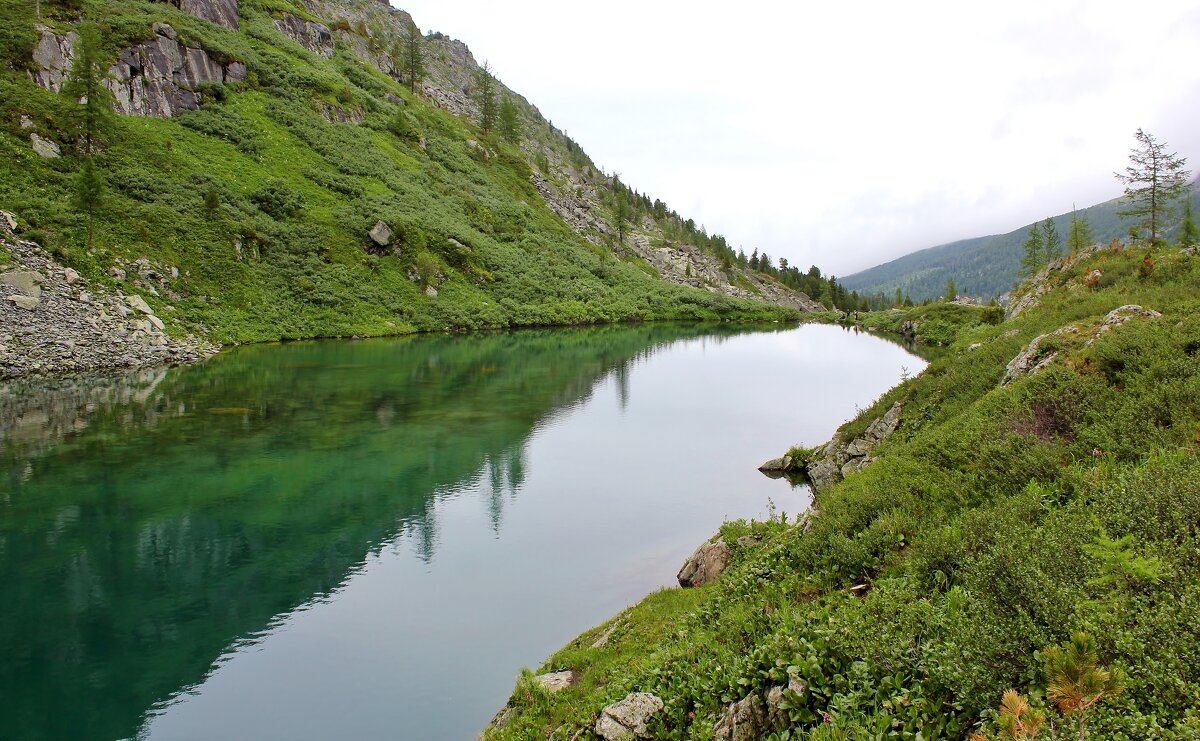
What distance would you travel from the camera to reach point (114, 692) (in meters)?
11.3

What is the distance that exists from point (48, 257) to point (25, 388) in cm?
1624

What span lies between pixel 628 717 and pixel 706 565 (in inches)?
280

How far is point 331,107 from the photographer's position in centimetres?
10544

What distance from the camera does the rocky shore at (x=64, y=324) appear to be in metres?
39.6

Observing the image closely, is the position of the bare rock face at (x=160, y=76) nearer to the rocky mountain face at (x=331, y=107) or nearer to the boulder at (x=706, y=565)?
the rocky mountain face at (x=331, y=107)

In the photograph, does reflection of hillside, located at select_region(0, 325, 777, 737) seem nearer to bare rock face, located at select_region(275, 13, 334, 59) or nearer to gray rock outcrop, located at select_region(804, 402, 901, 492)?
gray rock outcrop, located at select_region(804, 402, 901, 492)

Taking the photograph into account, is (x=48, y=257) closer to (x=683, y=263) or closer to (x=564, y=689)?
(x=564, y=689)

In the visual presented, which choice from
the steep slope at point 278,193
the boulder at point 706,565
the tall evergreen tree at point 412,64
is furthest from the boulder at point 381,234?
the boulder at point 706,565

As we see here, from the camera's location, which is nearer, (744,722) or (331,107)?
(744,722)

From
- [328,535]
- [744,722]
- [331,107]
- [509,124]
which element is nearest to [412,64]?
[509,124]

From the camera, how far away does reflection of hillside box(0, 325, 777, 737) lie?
40.3 feet

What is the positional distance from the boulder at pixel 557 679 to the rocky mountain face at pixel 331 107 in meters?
78.4

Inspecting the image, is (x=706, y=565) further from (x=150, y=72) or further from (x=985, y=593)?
(x=150, y=72)

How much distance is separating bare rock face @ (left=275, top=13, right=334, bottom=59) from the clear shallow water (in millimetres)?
109585
